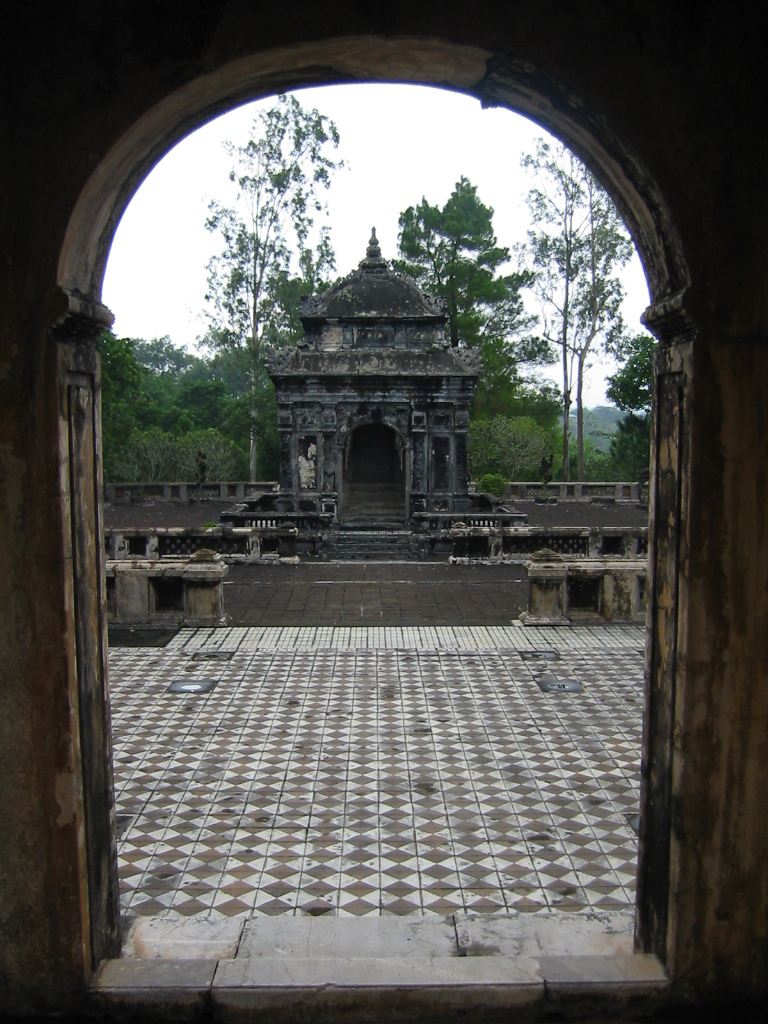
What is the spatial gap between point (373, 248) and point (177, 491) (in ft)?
39.9

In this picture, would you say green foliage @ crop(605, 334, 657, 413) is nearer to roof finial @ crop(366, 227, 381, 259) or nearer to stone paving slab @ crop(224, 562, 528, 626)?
roof finial @ crop(366, 227, 381, 259)

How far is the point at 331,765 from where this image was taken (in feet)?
22.2

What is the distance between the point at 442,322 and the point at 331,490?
5233 mm

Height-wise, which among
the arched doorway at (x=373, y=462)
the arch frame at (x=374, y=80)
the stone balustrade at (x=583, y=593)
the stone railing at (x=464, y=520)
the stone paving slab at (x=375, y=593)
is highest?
the arch frame at (x=374, y=80)

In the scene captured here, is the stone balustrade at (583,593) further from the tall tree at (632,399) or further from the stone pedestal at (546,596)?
the tall tree at (632,399)

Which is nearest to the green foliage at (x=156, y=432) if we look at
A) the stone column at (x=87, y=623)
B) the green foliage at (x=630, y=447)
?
the green foliage at (x=630, y=447)

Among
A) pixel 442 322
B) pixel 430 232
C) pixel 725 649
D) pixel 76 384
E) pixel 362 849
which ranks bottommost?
pixel 362 849

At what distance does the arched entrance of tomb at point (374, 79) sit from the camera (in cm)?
317

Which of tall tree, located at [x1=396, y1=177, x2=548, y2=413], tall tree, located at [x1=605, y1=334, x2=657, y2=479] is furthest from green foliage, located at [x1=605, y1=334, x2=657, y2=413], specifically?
tall tree, located at [x1=396, y1=177, x2=548, y2=413]

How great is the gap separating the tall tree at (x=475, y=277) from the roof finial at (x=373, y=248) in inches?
491

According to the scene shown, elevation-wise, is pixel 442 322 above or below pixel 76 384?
above

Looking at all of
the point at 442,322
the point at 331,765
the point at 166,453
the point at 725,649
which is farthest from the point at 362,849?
the point at 166,453

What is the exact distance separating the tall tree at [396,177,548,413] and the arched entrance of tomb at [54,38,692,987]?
110ft

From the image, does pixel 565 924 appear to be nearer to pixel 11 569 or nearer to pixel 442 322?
pixel 11 569
